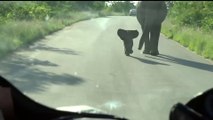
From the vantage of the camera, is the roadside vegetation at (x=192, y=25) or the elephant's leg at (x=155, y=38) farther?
the elephant's leg at (x=155, y=38)

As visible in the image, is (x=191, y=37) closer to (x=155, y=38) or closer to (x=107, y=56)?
(x=155, y=38)

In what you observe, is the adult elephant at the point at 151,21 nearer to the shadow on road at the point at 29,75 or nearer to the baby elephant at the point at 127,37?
the baby elephant at the point at 127,37

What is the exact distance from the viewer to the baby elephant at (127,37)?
2424 mm

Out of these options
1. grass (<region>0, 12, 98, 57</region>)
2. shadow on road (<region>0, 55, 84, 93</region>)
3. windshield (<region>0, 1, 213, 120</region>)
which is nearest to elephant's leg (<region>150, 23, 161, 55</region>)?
windshield (<region>0, 1, 213, 120</region>)

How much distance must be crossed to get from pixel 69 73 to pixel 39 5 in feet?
2.40

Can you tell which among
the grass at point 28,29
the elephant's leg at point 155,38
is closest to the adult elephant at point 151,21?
the elephant's leg at point 155,38

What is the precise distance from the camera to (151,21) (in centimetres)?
227

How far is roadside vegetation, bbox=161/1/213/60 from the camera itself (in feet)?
6.75

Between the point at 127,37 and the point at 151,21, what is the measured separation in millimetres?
247

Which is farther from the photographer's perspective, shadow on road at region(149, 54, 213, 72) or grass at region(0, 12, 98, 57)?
shadow on road at region(149, 54, 213, 72)

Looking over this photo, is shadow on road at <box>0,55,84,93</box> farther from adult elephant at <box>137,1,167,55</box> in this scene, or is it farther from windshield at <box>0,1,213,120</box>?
adult elephant at <box>137,1,167,55</box>

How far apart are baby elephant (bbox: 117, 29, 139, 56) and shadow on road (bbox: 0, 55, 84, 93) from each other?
0.31 m

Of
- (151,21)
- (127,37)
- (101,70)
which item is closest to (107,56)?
(101,70)

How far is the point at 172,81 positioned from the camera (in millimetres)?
2928
